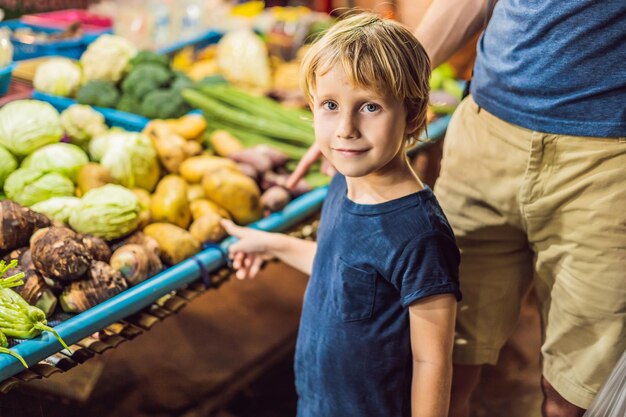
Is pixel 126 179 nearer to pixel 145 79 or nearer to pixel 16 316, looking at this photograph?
pixel 16 316

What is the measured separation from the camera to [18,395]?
1.71m

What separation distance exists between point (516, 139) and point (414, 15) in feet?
1.74

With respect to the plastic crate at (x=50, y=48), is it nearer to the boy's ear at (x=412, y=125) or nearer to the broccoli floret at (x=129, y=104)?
the broccoli floret at (x=129, y=104)

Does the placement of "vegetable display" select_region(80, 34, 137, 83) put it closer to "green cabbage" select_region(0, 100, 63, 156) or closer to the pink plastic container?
the pink plastic container

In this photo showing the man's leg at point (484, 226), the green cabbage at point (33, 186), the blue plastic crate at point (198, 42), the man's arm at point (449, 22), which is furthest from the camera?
the blue plastic crate at point (198, 42)

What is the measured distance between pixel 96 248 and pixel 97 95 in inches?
51.1

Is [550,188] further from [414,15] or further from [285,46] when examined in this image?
[285,46]

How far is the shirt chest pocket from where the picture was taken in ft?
4.77

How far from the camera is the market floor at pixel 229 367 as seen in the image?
8.89 feet

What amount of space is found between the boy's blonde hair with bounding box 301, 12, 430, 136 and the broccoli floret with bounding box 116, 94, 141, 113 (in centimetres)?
180

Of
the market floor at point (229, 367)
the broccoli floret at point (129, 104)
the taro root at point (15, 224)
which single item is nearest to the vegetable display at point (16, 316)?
the taro root at point (15, 224)

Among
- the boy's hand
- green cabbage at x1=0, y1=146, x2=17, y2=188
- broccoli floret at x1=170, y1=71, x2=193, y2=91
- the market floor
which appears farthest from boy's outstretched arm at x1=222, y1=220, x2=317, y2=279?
broccoli floret at x1=170, y1=71, x2=193, y2=91

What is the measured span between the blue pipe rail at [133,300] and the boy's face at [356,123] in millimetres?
855

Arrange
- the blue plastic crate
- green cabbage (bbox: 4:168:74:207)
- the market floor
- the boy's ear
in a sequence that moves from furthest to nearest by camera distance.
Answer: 1. the blue plastic crate
2. the market floor
3. green cabbage (bbox: 4:168:74:207)
4. the boy's ear
